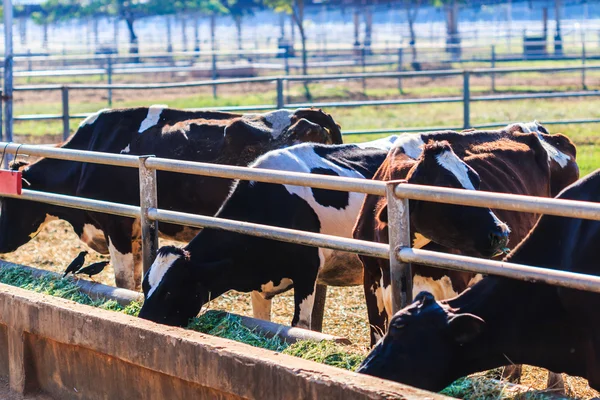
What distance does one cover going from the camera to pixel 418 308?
4.05 metres

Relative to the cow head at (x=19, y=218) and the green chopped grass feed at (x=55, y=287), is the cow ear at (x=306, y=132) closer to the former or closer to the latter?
the cow head at (x=19, y=218)

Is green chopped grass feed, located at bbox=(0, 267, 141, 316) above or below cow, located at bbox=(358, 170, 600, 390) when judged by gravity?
below

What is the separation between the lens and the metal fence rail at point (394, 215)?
3729 millimetres

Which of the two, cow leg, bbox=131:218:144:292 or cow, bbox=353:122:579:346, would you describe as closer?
cow, bbox=353:122:579:346

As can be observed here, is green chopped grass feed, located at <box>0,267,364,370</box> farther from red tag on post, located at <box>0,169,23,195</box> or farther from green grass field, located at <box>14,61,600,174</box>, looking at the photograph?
green grass field, located at <box>14,61,600,174</box>

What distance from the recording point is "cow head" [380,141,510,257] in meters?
5.05

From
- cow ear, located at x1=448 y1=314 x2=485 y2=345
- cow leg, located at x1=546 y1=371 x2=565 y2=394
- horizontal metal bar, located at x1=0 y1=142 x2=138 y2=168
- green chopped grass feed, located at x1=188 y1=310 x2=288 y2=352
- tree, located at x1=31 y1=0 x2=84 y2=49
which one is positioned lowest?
cow leg, located at x1=546 y1=371 x2=565 y2=394

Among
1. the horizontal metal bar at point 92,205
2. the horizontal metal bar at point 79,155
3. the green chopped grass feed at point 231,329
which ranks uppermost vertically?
the horizontal metal bar at point 79,155

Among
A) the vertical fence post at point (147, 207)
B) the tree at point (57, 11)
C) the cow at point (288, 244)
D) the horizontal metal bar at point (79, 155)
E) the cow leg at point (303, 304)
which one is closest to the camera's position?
the cow at point (288, 244)

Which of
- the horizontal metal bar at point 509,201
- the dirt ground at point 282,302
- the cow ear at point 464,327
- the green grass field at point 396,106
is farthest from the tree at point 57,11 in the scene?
the cow ear at point 464,327

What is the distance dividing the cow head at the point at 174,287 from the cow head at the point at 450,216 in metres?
1.16

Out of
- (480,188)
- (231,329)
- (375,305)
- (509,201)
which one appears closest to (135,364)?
(231,329)

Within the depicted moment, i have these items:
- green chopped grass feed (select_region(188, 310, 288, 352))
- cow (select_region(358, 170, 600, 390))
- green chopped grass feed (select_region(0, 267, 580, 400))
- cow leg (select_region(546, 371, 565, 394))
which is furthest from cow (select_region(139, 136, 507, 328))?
cow (select_region(358, 170, 600, 390))

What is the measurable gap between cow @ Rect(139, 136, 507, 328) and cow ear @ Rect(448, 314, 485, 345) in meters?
1.11
